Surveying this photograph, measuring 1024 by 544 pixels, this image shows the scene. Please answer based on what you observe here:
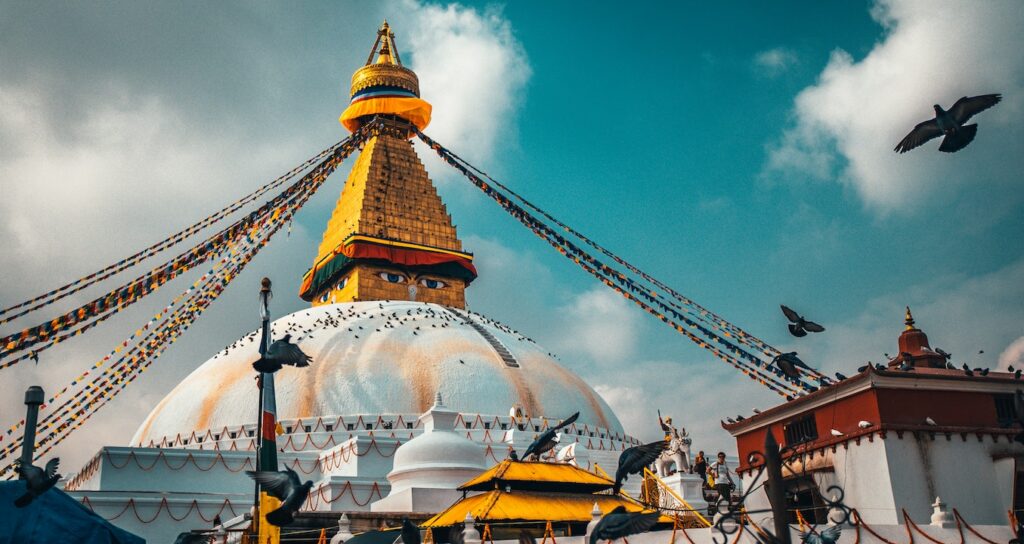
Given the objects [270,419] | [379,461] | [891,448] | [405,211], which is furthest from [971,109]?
[405,211]

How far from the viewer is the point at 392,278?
32.1 metres

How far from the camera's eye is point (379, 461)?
68.1 ft

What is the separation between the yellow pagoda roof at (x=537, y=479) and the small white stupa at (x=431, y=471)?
359cm

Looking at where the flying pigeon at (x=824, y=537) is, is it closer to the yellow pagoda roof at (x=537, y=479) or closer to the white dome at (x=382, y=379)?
the yellow pagoda roof at (x=537, y=479)

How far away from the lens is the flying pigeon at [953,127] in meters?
11.0

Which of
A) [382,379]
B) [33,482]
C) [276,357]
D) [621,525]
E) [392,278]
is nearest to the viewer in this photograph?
[621,525]

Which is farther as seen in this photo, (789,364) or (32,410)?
(789,364)

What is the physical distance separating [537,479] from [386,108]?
2472cm

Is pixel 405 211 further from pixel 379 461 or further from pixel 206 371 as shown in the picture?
pixel 379 461

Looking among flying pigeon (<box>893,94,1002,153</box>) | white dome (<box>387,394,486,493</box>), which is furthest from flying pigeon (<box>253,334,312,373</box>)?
flying pigeon (<box>893,94,1002,153</box>)

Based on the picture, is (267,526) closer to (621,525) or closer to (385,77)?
(621,525)

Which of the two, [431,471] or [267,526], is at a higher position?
[431,471]

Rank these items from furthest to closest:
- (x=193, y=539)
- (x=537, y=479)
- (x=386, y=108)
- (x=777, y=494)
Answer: (x=386, y=108)
(x=193, y=539)
(x=537, y=479)
(x=777, y=494)

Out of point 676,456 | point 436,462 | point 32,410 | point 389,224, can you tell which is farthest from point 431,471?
point 389,224
